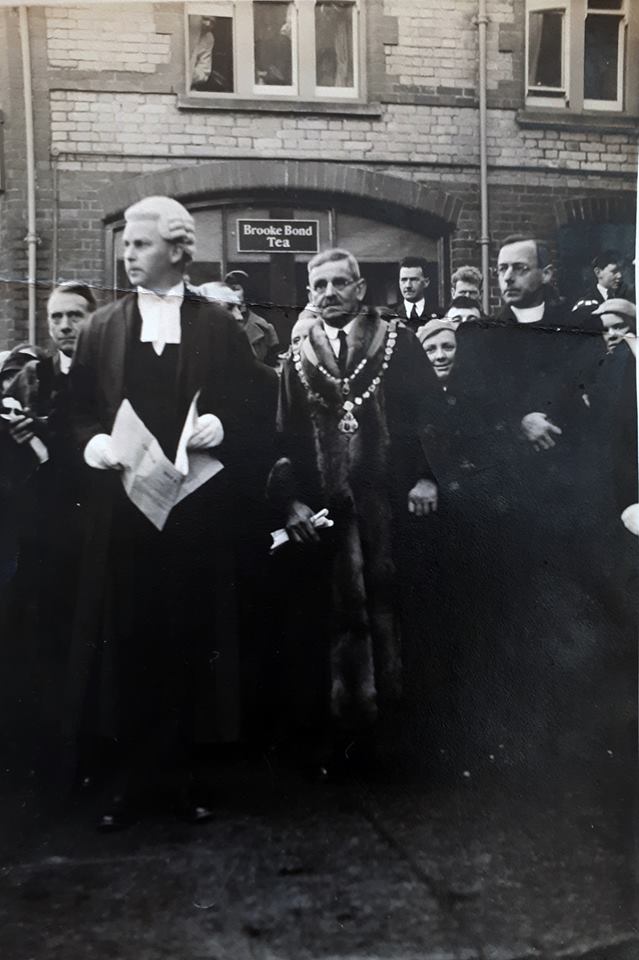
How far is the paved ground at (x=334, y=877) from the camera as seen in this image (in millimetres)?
4168

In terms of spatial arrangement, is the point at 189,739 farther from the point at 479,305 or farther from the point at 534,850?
the point at 479,305

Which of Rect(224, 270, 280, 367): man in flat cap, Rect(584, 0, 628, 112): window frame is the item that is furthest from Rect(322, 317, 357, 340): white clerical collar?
Rect(584, 0, 628, 112): window frame

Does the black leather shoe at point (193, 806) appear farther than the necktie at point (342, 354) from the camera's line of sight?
No

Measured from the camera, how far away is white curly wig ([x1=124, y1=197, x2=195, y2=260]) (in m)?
4.28

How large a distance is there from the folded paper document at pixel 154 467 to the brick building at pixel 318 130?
619 mm

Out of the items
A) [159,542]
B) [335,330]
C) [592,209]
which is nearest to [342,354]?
[335,330]

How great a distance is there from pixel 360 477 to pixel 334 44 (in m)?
2.14

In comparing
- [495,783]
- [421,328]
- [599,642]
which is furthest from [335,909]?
[421,328]

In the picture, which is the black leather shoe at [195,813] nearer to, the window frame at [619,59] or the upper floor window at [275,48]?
the upper floor window at [275,48]

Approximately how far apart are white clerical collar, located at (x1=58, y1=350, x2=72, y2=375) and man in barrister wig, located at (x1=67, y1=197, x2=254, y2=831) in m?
0.04

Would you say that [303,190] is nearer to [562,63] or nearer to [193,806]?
[562,63]

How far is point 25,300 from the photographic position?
13.9 ft

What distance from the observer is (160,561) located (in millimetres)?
4320

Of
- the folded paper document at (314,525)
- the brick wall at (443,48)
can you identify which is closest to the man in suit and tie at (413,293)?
the brick wall at (443,48)
